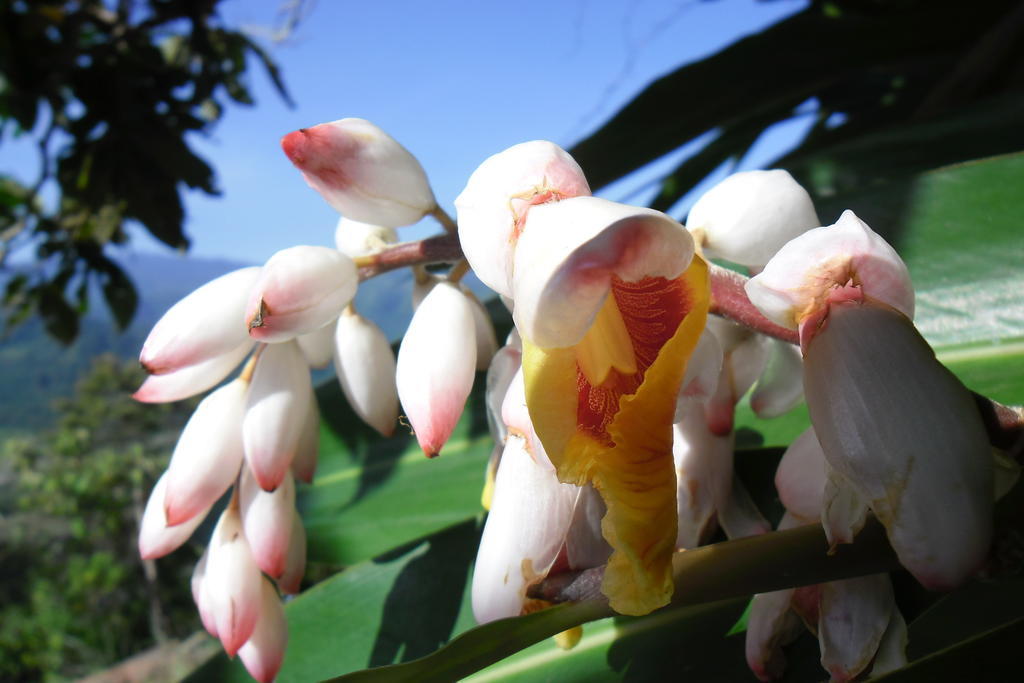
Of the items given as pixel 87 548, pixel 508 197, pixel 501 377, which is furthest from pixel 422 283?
pixel 87 548

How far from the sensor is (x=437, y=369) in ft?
1.25

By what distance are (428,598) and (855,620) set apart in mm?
324

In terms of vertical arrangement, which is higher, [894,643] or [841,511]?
[841,511]

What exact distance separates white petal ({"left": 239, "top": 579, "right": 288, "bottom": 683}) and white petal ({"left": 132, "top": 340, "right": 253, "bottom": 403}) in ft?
0.48

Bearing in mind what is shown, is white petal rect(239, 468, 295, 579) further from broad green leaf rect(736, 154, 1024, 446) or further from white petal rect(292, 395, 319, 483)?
broad green leaf rect(736, 154, 1024, 446)

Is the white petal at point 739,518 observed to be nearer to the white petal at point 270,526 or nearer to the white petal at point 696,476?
the white petal at point 696,476

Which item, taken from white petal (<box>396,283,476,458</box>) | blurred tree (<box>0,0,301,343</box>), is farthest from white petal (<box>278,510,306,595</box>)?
blurred tree (<box>0,0,301,343</box>)

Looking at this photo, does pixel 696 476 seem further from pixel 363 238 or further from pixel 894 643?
pixel 363 238

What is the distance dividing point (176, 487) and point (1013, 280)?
0.56 m

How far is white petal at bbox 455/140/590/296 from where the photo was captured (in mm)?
266

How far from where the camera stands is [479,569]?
13.9 inches

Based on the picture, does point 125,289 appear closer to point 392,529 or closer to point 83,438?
point 392,529

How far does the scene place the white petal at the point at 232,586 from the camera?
488 mm

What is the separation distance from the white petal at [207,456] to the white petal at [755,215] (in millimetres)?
329
